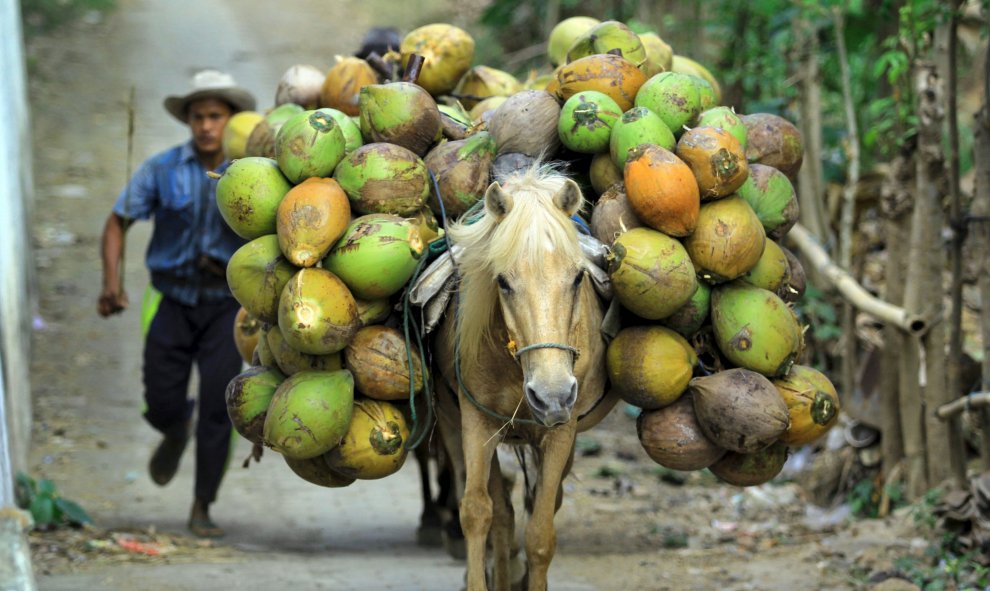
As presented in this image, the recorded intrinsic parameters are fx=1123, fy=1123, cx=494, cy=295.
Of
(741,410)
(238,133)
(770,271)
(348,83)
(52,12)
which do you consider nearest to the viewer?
(741,410)

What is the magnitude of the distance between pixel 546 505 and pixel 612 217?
1030 mm

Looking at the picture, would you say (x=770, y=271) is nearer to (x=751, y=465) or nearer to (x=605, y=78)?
(x=751, y=465)

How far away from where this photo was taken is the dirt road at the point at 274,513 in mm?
5281

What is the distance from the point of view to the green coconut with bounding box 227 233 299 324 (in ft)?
12.6

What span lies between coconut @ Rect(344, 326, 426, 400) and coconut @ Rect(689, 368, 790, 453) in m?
1.01

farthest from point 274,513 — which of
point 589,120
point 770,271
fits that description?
point 770,271

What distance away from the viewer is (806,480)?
676 cm

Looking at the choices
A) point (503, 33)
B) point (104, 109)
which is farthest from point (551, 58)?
point (104, 109)

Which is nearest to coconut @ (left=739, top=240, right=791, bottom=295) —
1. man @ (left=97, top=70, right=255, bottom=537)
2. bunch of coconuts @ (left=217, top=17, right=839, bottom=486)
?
bunch of coconuts @ (left=217, top=17, right=839, bottom=486)

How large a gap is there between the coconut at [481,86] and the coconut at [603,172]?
3.15 feet

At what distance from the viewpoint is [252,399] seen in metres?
4.07

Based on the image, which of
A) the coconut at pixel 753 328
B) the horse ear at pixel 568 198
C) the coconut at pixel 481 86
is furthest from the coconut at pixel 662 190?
the coconut at pixel 481 86

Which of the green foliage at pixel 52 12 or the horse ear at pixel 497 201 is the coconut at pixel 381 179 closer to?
the horse ear at pixel 497 201

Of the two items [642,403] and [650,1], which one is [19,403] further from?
[650,1]
